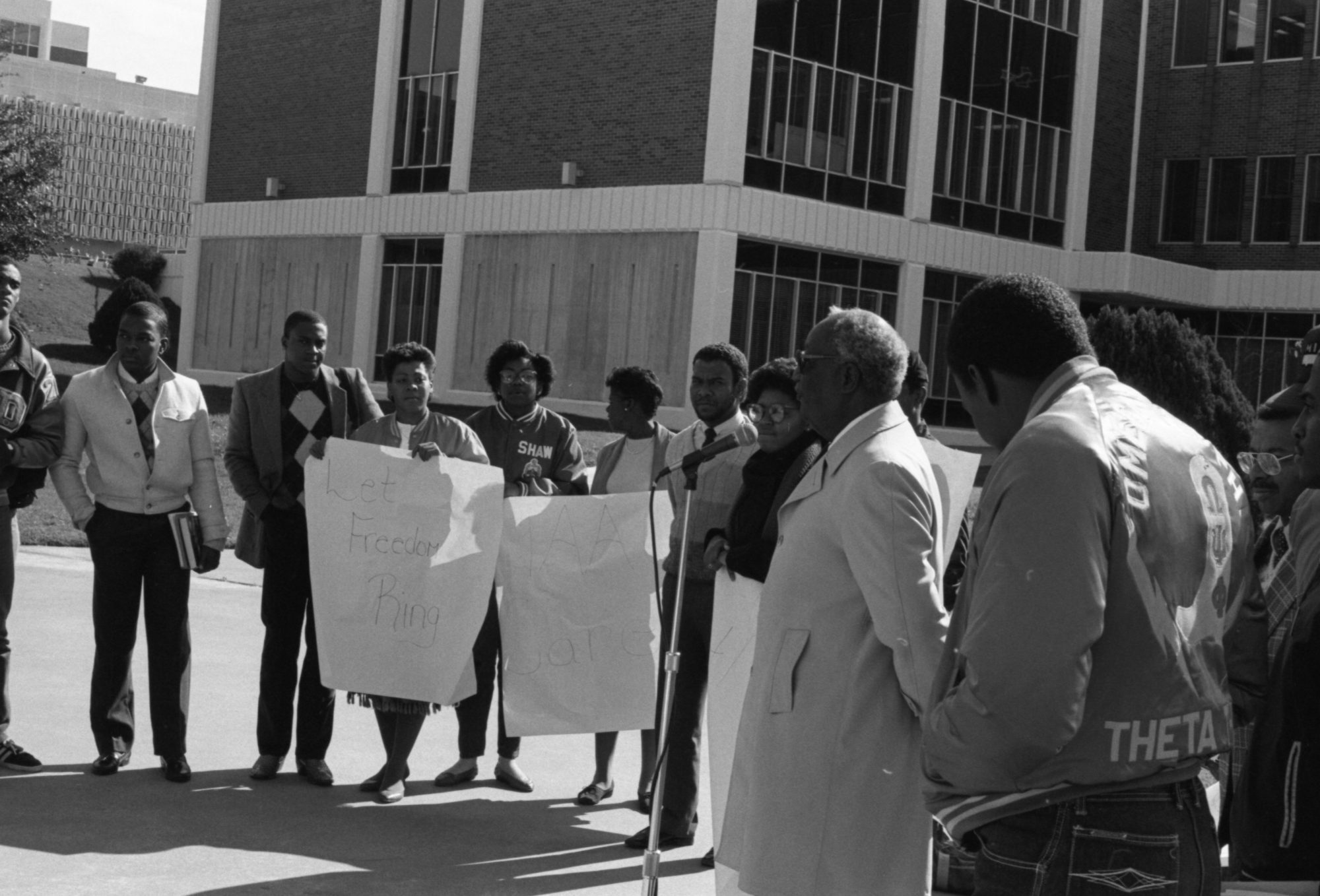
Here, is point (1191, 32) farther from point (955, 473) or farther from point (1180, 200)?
point (955, 473)

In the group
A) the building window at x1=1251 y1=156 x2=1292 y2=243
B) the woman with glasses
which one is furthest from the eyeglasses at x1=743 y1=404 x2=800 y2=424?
the building window at x1=1251 y1=156 x2=1292 y2=243

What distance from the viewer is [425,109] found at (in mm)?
36656

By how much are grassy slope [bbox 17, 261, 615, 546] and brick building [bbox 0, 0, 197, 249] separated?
141 ft

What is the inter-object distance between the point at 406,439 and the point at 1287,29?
36541 millimetres

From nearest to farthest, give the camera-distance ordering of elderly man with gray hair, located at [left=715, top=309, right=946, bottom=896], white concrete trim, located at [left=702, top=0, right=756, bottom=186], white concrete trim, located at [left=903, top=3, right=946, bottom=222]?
elderly man with gray hair, located at [left=715, top=309, right=946, bottom=896], white concrete trim, located at [left=702, top=0, right=756, bottom=186], white concrete trim, located at [left=903, top=3, right=946, bottom=222]

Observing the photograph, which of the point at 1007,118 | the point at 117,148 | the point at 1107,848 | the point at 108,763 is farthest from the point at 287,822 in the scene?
the point at 117,148

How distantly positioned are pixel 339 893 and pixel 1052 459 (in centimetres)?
414

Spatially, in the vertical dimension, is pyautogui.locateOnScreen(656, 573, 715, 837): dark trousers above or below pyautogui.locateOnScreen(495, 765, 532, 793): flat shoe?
above

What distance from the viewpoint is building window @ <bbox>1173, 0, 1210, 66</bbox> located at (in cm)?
4113

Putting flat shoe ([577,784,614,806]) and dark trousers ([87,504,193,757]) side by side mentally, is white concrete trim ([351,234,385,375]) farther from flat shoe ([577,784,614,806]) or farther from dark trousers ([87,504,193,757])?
flat shoe ([577,784,614,806])

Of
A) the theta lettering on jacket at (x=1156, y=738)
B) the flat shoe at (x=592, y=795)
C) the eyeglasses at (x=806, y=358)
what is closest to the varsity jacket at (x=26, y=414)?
the flat shoe at (x=592, y=795)

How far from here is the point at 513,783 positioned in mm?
8305

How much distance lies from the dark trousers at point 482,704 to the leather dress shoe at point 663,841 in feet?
4.02

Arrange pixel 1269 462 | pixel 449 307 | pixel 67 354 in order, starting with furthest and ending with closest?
pixel 67 354
pixel 449 307
pixel 1269 462
